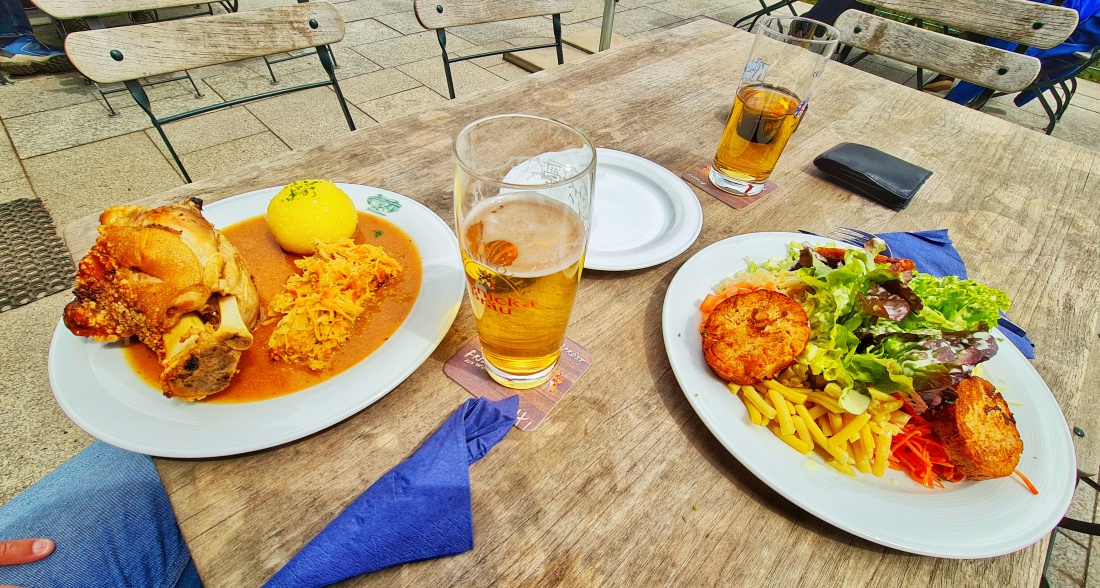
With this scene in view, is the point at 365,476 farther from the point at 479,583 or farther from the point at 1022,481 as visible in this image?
the point at 1022,481

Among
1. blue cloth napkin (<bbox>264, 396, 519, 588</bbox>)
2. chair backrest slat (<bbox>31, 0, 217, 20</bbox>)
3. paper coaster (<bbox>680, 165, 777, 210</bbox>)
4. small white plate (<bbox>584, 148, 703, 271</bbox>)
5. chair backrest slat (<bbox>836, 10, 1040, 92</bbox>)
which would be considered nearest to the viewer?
blue cloth napkin (<bbox>264, 396, 519, 588</bbox>)

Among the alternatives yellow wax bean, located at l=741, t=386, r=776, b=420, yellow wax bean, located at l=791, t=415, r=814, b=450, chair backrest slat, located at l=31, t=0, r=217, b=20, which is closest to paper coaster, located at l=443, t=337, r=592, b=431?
yellow wax bean, located at l=741, t=386, r=776, b=420

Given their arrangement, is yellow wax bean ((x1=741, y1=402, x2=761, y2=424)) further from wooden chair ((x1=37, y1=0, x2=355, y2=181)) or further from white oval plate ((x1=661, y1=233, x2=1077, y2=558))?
wooden chair ((x1=37, y1=0, x2=355, y2=181))

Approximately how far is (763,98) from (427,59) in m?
5.31

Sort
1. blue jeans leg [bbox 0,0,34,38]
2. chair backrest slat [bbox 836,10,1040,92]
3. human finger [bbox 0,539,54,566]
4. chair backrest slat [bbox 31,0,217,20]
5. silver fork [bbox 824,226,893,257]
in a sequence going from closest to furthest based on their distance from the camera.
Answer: human finger [bbox 0,539,54,566], silver fork [bbox 824,226,893,257], chair backrest slat [bbox 31,0,217,20], chair backrest slat [bbox 836,10,1040,92], blue jeans leg [bbox 0,0,34,38]

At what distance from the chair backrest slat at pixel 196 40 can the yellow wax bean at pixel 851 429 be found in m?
2.91

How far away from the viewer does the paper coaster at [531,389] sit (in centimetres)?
116

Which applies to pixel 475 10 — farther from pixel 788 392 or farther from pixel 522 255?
pixel 788 392

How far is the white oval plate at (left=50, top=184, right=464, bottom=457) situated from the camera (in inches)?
37.9

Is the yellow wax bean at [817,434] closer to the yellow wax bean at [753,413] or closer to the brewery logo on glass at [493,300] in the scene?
the yellow wax bean at [753,413]

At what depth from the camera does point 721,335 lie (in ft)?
3.85

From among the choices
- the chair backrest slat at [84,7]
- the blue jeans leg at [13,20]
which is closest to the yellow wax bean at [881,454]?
the chair backrest slat at [84,7]

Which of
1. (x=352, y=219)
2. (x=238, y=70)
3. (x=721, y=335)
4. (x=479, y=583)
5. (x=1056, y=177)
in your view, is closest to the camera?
(x=479, y=583)

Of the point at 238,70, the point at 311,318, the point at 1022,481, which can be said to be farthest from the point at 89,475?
the point at 238,70
